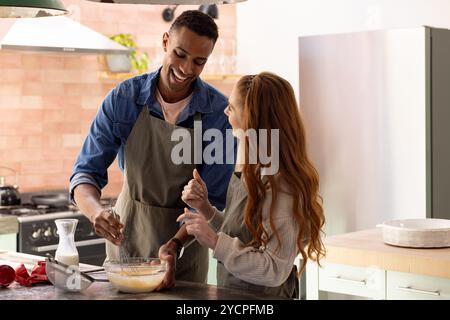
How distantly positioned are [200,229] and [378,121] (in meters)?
2.47

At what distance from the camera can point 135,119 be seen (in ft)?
9.87

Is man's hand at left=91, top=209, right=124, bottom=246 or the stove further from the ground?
man's hand at left=91, top=209, right=124, bottom=246

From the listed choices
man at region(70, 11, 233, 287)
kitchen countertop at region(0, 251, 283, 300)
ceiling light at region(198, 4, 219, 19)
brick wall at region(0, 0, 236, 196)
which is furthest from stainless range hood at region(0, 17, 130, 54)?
kitchen countertop at region(0, 251, 283, 300)

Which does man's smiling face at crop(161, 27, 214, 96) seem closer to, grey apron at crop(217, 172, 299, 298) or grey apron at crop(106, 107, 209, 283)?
grey apron at crop(106, 107, 209, 283)

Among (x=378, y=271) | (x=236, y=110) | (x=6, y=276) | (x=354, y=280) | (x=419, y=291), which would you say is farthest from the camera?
(x=354, y=280)

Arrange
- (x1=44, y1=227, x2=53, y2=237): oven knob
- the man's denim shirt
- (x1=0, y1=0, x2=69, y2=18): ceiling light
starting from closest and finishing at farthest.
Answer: (x1=0, y1=0, x2=69, y2=18): ceiling light → the man's denim shirt → (x1=44, y1=227, x2=53, y2=237): oven knob

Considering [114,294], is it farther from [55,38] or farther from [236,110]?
[55,38]

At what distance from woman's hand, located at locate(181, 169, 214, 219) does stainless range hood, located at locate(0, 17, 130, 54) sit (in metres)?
2.35

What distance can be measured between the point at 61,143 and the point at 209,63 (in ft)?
3.48

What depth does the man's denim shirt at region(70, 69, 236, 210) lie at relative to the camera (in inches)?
118

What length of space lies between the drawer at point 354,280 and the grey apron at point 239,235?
1054 mm

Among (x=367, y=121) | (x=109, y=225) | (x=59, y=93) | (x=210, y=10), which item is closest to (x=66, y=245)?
(x=109, y=225)

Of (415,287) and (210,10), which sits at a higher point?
(210,10)

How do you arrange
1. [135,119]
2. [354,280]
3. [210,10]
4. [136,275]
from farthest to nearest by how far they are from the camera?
[210,10]
[354,280]
[135,119]
[136,275]
